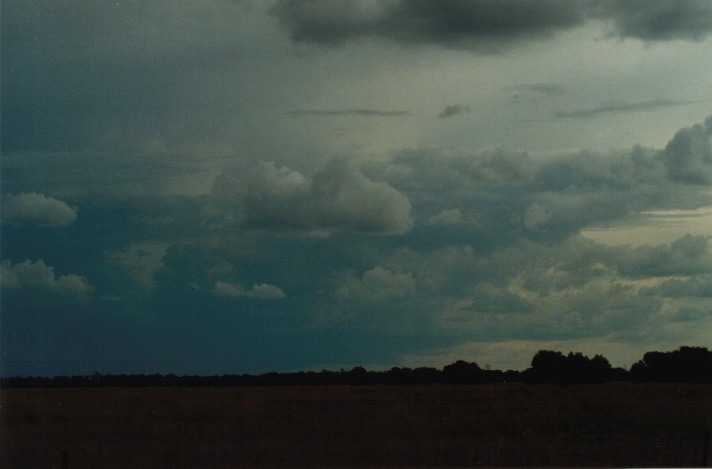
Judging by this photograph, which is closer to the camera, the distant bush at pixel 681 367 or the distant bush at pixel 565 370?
the distant bush at pixel 681 367

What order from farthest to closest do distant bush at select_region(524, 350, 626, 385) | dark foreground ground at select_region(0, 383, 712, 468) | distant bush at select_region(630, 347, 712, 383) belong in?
distant bush at select_region(524, 350, 626, 385) → distant bush at select_region(630, 347, 712, 383) → dark foreground ground at select_region(0, 383, 712, 468)

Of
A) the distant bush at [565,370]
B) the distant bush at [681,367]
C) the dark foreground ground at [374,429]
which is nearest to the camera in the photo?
the dark foreground ground at [374,429]

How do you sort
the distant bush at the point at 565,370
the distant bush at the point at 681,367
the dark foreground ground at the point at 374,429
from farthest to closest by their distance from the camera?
the distant bush at the point at 565,370 → the distant bush at the point at 681,367 → the dark foreground ground at the point at 374,429

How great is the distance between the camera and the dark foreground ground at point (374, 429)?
45.8ft

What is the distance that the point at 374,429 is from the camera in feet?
54.7

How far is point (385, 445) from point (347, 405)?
7480 mm

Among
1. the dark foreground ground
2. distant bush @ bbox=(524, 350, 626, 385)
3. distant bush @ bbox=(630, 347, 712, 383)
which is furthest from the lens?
distant bush @ bbox=(524, 350, 626, 385)

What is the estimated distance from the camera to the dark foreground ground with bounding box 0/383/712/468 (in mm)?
13969

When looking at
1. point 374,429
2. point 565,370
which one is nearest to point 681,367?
point 565,370

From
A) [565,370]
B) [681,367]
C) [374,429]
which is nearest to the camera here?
[374,429]

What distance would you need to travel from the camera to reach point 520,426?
1881cm

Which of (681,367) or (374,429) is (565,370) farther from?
(374,429)

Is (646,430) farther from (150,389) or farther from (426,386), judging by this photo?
(150,389)

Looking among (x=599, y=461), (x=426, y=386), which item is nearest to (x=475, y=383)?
(x=426, y=386)
